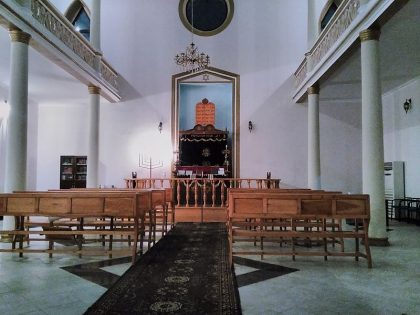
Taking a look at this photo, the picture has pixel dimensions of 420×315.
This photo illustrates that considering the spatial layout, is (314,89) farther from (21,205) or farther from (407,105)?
(21,205)

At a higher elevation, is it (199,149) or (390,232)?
(199,149)

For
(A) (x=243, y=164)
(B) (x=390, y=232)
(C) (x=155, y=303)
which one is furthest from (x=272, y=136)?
(C) (x=155, y=303)

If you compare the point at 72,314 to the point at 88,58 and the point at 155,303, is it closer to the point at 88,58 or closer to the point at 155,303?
the point at 155,303

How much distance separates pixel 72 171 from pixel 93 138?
9.90ft

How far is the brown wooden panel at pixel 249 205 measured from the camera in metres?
4.13

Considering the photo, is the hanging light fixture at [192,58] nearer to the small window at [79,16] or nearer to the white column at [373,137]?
the small window at [79,16]

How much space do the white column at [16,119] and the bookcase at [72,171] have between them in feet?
20.2

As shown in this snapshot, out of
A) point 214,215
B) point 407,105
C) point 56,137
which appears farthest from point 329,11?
point 56,137

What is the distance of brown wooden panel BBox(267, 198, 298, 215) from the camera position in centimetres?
412

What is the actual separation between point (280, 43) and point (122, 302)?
34.8ft

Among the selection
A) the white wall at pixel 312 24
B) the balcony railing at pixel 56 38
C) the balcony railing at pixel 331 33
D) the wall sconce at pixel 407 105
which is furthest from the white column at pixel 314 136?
the balcony railing at pixel 56 38

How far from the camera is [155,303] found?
276 cm

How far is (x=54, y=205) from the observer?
4250 mm

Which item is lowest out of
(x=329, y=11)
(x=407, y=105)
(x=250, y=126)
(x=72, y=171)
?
(x=72, y=171)
